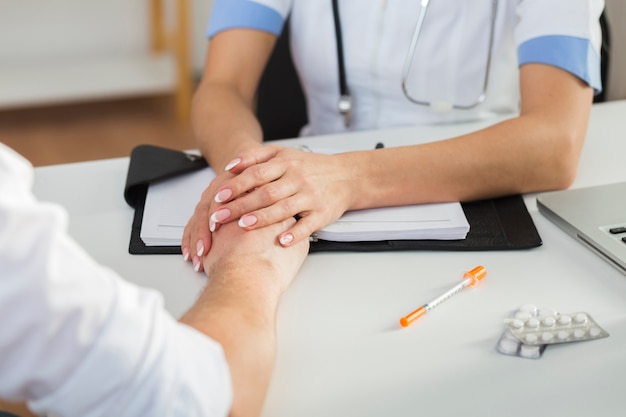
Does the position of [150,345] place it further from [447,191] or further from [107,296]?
[447,191]

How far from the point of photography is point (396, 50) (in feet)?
4.58

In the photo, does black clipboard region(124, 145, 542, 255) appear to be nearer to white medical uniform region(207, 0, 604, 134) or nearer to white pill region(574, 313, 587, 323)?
white pill region(574, 313, 587, 323)

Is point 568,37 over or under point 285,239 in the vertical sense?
over

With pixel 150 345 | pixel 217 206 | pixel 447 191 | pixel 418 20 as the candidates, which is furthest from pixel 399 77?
pixel 150 345

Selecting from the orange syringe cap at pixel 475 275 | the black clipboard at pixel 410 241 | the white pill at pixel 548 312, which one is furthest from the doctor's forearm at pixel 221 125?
the white pill at pixel 548 312

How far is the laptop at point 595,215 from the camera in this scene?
0.95 meters

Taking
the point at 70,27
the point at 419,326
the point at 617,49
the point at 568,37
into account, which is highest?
the point at 568,37

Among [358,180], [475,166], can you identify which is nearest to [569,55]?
[475,166]

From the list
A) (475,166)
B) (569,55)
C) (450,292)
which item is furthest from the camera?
(569,55)

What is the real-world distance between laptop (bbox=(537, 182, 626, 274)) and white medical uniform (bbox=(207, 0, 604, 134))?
32 cm

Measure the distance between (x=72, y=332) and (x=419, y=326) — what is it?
0.40 metres

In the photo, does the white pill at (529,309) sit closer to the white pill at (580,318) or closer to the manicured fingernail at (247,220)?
the white pill at (580,318)

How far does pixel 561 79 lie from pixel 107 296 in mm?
850

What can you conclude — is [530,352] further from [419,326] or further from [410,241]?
[410,241]
